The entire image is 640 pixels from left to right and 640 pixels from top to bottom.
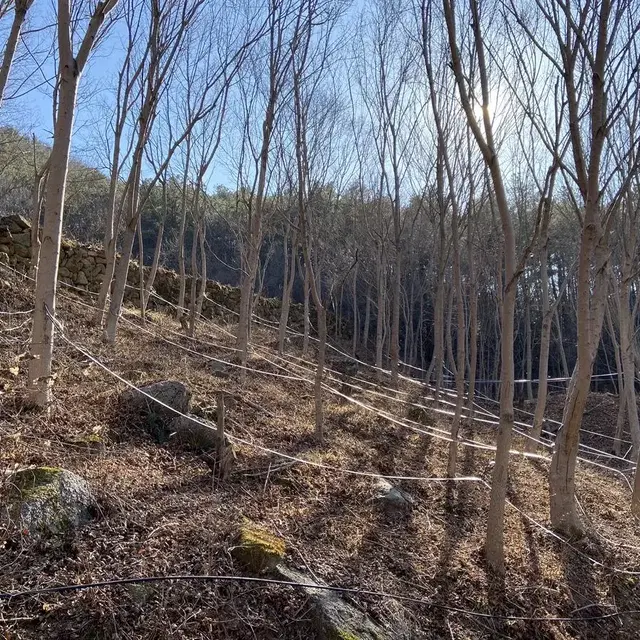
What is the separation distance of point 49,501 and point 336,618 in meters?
1.46

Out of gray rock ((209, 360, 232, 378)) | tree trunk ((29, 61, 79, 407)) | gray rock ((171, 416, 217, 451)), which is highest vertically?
tree trunk ((29, 61, 79, 407))

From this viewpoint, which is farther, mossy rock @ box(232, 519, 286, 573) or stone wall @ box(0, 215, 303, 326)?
stone wall @ box(0, 215, 303, 326)

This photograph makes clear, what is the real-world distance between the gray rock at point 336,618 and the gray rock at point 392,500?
131 cm

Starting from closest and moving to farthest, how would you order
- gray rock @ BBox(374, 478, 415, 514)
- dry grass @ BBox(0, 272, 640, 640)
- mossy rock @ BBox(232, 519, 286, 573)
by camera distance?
dry grass @ BBox(0, 272, 640, 640), mossy rock @ BBox(232, 519, 286, 573), gray rock @ BBox(374, 478, 415, 514)

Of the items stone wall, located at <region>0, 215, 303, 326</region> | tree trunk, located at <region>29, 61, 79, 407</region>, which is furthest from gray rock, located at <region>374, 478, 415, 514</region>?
stone wall, located at <region>0, 215, 303, 326</region>

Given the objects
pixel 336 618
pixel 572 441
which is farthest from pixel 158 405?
pixel 572 441

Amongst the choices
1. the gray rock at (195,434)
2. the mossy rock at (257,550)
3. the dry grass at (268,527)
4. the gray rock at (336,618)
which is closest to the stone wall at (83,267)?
the dry grass at (268,527)

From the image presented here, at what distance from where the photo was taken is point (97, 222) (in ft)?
59.8

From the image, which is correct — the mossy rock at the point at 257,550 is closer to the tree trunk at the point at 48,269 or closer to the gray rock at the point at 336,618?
the gray rock at the point at 336,618

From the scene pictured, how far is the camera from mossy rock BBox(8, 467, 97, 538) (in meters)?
2.38

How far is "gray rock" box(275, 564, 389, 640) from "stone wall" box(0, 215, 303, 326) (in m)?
8.06

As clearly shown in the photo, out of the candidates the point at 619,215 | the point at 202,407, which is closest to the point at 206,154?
the point at 202,407

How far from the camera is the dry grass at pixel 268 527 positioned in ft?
7.20

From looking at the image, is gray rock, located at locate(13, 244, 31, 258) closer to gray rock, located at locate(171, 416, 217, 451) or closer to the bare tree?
the bare tree
